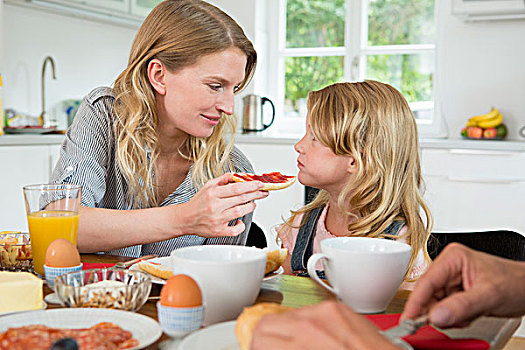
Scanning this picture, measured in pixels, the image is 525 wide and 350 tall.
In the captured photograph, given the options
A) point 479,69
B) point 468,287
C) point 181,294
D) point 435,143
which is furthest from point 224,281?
point 479,69

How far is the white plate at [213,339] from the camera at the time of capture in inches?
27.7

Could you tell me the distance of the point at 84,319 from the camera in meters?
0.82

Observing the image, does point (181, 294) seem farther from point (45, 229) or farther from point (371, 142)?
point (371, 142)

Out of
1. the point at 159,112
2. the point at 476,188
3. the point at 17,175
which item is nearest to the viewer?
the point at 159,112

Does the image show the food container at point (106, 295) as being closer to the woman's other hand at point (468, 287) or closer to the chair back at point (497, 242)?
the woman's other hand at point (468, 287)

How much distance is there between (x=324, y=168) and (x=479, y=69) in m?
2.63

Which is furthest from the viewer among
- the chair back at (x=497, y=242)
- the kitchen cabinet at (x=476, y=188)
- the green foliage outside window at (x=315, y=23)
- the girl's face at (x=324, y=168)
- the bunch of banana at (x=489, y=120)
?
the green foliage outside window at (x=315, y=23)

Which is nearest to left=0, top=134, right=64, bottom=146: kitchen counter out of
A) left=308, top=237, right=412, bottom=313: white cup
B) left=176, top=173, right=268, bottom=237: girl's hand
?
left=176, top=173, right=268, bottom=237: girl's hand

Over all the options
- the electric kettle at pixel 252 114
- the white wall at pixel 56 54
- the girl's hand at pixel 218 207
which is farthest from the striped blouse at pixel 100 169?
the electric kettle at pixel 252 114

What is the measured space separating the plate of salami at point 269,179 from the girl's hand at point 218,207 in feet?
0.20

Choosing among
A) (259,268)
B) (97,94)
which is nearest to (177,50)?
(97,94)

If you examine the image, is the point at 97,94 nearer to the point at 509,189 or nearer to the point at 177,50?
the point at 177,50

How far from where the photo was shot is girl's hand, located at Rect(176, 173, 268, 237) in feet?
4.41

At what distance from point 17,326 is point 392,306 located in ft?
1.74
